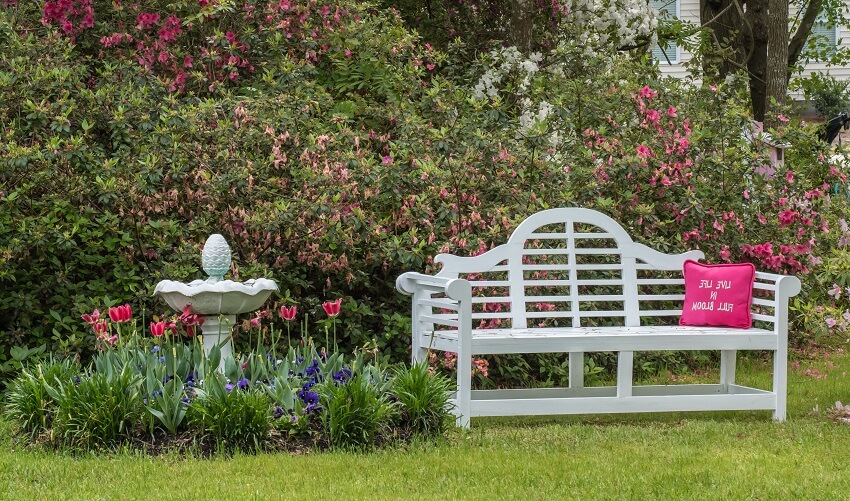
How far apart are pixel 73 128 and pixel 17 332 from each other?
1.47 meters

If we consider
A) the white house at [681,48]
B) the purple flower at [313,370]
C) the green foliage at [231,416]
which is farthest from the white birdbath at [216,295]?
the white house at [681,48]

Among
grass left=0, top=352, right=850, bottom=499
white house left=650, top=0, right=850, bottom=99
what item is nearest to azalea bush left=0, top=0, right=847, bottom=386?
grass left=0, top=352, right=850, bottom=499

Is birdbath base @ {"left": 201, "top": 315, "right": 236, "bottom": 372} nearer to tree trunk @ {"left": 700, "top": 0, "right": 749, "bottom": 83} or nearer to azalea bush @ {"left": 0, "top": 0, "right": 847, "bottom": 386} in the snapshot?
azalea bush @ {"left": 0, "top": 0, "right": 847, "bottom": 386}

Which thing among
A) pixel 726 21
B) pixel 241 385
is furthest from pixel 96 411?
pixel 726 21

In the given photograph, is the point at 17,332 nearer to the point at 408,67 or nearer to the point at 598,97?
the point at 408,67

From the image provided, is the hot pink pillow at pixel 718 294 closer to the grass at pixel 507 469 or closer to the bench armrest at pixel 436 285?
the grass at pixel 507 469

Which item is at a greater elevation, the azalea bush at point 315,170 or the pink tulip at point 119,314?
the azalea bush at point 315,170

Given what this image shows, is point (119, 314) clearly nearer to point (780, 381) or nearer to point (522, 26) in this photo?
point (780, 381)

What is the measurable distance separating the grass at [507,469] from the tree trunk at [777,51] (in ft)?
25.8

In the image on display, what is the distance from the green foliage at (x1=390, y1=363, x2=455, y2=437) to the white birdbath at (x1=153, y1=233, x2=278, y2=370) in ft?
2.67

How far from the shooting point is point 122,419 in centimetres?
530

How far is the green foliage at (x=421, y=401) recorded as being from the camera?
5578 millimetres

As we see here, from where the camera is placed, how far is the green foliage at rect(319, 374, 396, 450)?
535cm

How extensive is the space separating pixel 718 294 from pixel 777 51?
24.2 feet
